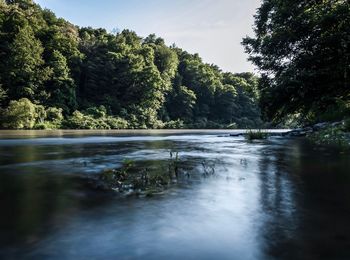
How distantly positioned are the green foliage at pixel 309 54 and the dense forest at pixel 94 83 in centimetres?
507

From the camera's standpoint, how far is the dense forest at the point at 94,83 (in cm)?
5681

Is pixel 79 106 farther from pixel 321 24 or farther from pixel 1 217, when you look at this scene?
pixel 1 217

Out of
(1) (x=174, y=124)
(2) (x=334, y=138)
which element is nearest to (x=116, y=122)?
(1) (x=174, y=124)

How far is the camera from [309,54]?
21562mm

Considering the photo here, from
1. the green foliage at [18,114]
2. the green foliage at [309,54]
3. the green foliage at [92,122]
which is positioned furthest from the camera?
the green foliage at [92,122]

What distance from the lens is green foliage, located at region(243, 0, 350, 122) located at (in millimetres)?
19688

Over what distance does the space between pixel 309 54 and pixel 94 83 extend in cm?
5987

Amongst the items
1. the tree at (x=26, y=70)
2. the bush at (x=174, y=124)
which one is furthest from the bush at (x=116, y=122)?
the bush at (x=174, y=124)

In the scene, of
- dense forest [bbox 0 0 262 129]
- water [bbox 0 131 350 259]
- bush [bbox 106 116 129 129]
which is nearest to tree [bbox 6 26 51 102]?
dense forest [bbox 0 0 262 129]

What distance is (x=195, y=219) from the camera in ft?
14.9

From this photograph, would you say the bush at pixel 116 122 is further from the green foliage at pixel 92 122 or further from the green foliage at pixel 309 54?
the green foliage at pixel 309 54

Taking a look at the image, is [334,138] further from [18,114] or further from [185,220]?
[18,114]

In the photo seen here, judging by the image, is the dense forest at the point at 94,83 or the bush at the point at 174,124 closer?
the dense forest at the point at 94,83

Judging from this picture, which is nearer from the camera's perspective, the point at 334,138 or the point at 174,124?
the point at 334,138
